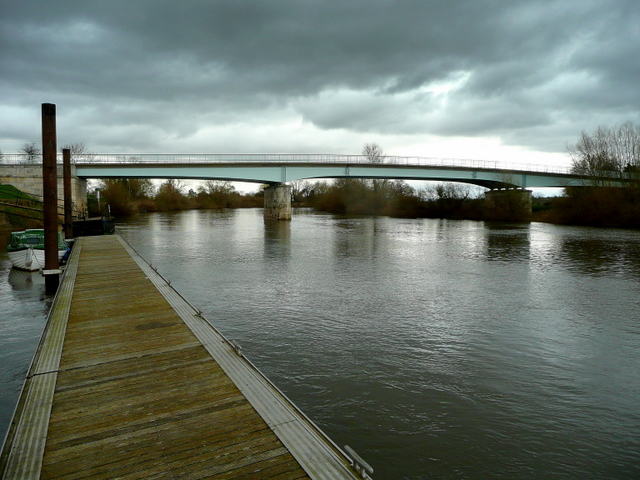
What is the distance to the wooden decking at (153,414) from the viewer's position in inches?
169

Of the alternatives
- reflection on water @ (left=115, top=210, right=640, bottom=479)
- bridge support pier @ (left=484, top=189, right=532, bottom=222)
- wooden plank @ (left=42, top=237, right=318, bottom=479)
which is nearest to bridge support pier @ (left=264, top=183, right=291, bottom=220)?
bridge support pier @ (left=484, top=189, right=532, bottom=222)

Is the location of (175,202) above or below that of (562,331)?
above

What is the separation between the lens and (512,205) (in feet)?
215

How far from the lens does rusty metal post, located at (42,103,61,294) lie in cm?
1470

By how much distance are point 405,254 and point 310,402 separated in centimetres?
1958

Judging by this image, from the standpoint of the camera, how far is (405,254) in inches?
1031

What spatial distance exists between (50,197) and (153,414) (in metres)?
12.2


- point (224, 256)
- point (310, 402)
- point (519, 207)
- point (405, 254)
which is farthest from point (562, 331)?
point (519, 207)

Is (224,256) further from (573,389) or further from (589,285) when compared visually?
(573,389)

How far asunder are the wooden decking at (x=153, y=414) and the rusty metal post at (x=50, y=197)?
7125 millimetres

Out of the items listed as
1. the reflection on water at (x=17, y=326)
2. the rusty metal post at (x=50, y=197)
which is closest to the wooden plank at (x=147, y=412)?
the reflection on water at (x=17, y=326)

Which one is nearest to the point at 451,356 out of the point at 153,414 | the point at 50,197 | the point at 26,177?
the point at 153,414

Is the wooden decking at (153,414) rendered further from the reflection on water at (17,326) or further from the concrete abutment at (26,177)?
the concrete abutment at (26,177)

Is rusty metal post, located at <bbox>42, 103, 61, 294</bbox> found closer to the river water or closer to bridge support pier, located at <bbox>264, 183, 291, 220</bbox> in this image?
the river water
